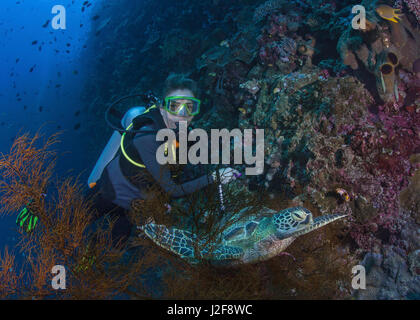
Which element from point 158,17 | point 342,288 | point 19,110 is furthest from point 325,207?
point 19,110

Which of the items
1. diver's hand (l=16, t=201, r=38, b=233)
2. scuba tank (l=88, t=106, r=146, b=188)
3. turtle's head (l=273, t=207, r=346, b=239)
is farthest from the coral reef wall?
diver's hand (l=16, t=201, r=38, b=233)

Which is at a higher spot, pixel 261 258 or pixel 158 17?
pixel 158 17

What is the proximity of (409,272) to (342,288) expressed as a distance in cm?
83

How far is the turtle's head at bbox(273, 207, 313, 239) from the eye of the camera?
237cm

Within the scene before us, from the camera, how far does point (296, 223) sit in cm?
239

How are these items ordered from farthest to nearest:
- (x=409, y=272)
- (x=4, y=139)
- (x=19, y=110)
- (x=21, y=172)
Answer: (x=19, y=110), (x=4, y=139), (x=21, y=172), (x=409, y=272)

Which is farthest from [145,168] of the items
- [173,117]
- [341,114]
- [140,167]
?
[341,114]

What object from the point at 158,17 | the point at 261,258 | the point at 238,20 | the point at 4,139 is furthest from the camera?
the point at 4,139

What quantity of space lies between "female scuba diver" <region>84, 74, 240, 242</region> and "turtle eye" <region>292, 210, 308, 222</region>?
3.89 ft

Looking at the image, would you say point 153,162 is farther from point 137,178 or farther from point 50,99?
point 50,99

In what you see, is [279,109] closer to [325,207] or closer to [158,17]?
[325,207]

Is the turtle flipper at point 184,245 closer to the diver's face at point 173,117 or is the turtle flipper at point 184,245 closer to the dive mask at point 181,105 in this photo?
the diver's face at point 173,117

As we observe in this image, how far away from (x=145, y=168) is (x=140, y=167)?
76mm

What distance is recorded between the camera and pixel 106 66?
13.5 metres
